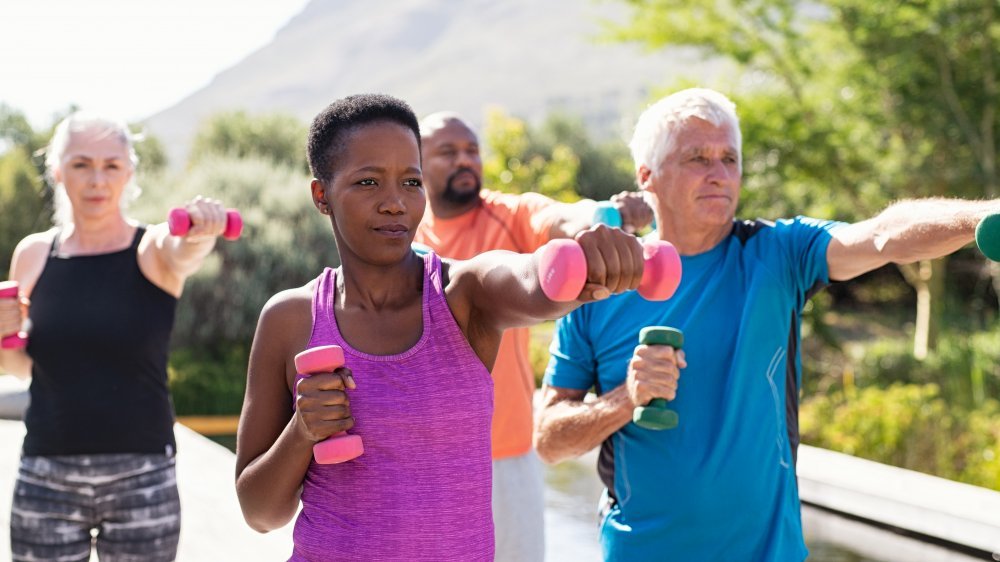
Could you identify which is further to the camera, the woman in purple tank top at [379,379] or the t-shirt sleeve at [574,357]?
the t-shirt sleeve at [574,357]

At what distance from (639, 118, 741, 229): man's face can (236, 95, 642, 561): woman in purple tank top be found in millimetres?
852

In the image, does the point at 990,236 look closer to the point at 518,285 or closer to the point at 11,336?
the point at 518,285

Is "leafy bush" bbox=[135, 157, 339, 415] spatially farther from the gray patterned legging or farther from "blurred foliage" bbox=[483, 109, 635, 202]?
the gray patterned legging

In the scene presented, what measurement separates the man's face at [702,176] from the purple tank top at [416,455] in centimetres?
92

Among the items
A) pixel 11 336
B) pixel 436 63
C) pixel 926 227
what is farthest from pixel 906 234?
pixel 436 63

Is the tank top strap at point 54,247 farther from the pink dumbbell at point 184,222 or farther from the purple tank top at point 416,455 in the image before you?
the purple tank top at point 416,455

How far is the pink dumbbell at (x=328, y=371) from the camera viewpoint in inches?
61.4

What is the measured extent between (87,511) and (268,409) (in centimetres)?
122

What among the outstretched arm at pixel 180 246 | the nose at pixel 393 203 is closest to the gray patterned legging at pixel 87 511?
the outstretched arm at pixel 180 246

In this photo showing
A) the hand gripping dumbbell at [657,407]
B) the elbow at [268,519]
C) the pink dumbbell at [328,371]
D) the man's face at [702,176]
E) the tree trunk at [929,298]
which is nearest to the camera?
the pink dumbbell at [328,371]

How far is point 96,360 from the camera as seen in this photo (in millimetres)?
2781

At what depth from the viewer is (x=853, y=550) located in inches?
233

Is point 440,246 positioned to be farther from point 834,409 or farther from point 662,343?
point 834,409

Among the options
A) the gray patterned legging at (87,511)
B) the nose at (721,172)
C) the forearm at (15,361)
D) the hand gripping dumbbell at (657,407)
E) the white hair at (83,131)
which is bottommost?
the gray patterned legging at (87,511)
